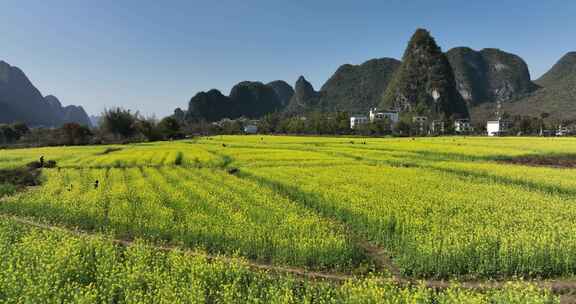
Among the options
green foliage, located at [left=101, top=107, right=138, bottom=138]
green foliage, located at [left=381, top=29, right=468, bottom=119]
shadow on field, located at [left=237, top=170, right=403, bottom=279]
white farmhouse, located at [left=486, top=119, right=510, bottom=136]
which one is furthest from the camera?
green foliage, located at [left=381, top=29, right=468, bottom=119]

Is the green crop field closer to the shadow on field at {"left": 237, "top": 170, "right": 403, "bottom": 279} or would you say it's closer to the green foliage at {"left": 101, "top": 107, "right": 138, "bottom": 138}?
the shadow on field at {"left": 237, "top": 170, "right": 403, "bottom": 279}

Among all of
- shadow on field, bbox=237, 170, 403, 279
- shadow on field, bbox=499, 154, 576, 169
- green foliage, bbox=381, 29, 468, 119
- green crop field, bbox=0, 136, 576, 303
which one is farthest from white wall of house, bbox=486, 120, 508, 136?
shadow on field, bbox=237, 170, 403, 279

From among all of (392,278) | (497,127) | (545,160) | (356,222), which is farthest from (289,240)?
(497,127)

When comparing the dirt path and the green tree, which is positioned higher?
the green tree

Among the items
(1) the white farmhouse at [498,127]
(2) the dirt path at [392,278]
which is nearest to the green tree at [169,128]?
(2) the dirt path at [392,278]

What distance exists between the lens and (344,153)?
39.0m

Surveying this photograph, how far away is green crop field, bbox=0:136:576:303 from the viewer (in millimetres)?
7246

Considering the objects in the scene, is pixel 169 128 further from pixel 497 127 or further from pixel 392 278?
pixel 497 127

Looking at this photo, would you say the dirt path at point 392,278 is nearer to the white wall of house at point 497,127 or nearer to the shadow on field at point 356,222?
the shadow on field at point 356,222

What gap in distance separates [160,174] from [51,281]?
1724 centimetres

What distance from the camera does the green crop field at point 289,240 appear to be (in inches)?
285

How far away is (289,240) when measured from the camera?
1016cm

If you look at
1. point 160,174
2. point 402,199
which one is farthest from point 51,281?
point 160,174

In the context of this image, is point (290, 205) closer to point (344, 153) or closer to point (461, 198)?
point (461, 198)
